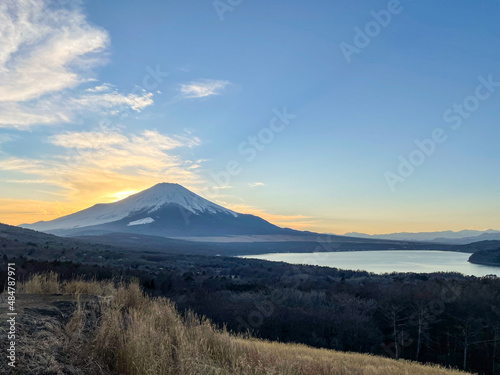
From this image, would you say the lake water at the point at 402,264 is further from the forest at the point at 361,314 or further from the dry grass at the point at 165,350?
the dry grass at the point at 165,350

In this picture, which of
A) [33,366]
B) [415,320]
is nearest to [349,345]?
[415,320]

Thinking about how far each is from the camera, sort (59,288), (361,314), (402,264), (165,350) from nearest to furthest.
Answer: (165,350) < (59,288) < (361,314) < (402,264)

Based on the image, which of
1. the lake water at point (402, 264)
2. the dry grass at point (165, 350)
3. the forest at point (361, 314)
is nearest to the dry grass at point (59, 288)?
the dry grass at point (165, 350)

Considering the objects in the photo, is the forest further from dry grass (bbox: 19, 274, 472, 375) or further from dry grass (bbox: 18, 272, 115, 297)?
dry grass (bbox: 19, 274, 472, 375)

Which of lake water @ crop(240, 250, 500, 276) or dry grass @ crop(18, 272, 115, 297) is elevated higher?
dry grass @ crop(18, 272, 115, 297)

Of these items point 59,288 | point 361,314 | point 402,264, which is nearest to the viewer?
point 59,288

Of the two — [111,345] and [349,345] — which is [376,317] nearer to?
[349,345]

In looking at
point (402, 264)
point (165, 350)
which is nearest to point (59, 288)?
point (165, 350)

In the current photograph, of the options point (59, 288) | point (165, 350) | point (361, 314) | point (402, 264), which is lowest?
point (402, 264)

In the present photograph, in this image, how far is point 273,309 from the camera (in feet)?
79.8

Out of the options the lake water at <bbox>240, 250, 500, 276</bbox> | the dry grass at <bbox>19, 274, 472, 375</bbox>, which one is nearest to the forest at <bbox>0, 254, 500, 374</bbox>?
the dry grass at <bbox>19, 274, 472, 375</bbox>

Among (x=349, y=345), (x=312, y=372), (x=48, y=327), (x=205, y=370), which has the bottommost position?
(x=349, y=345)

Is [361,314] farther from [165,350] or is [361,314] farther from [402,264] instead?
[402,264]

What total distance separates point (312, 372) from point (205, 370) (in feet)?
8.84
